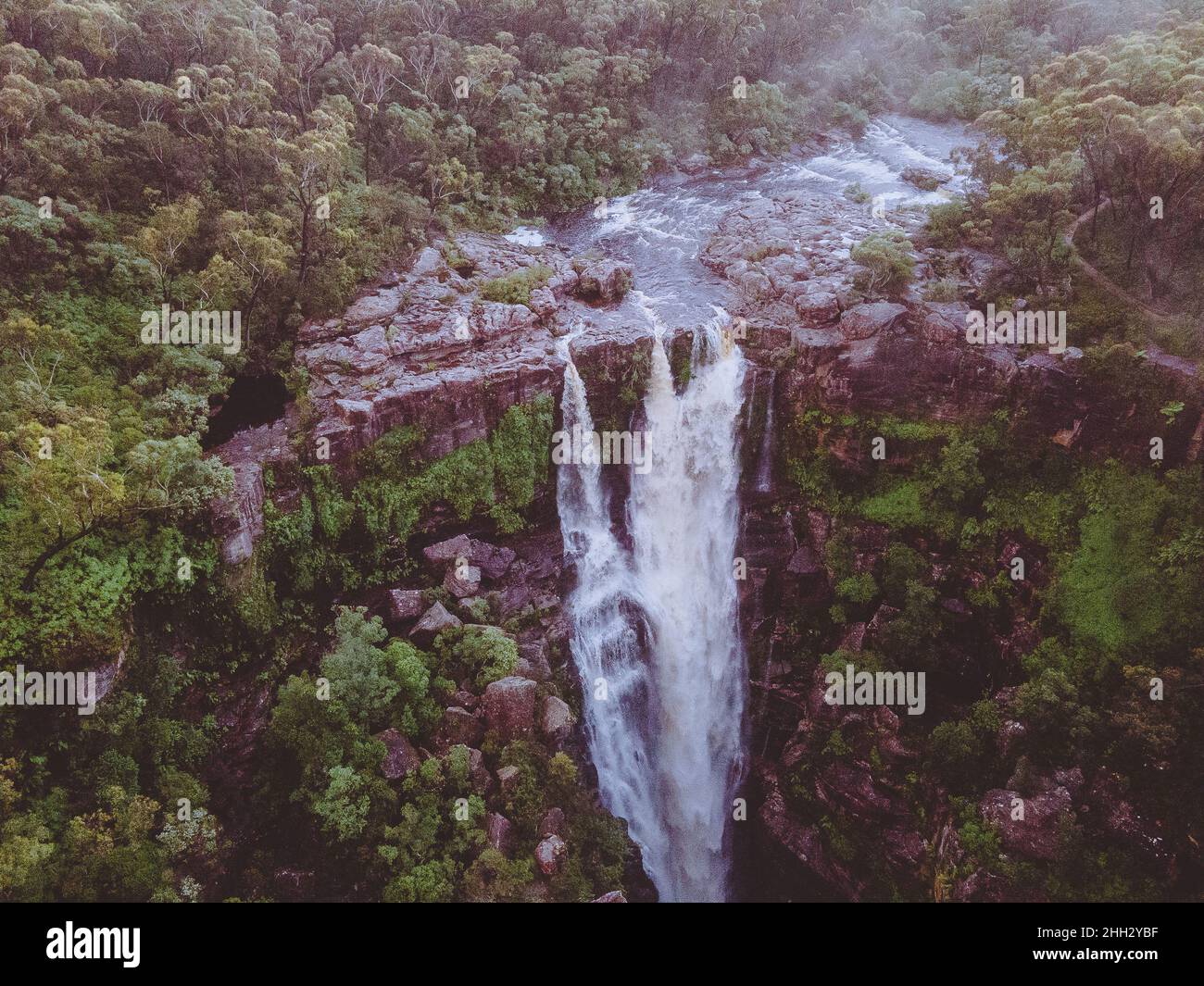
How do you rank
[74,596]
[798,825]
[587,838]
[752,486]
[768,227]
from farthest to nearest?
[768,227], [752,486], [798,825], [587,838], [74,596]

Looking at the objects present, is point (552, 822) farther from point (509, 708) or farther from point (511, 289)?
point (511, 289)

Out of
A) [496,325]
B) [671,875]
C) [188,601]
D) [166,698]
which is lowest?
[671,875]

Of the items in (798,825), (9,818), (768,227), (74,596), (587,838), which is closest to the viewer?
(9,818)

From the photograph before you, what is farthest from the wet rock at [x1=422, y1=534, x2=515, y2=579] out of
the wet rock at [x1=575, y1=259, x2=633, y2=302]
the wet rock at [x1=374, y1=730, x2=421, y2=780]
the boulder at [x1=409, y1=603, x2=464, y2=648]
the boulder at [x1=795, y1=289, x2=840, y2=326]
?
the boulder at [x1=795, y1=289, x2=840, y2=326]

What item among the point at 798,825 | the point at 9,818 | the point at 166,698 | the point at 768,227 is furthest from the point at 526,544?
the point at 768,227

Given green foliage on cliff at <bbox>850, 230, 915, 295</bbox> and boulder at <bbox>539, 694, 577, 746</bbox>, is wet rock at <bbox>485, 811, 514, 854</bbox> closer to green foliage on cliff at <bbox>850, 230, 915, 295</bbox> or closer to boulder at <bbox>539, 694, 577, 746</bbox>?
boulder at <bbox>539, 694, 577, 746</bbox>

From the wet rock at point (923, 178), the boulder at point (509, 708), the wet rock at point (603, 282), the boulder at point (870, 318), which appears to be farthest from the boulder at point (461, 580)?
the wet rock at point (923, 178)

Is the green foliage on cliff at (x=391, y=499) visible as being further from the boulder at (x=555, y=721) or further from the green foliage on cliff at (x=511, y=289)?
the boulder at (x=555, y=721)

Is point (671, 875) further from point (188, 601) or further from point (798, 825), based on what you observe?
point (188, 601)
